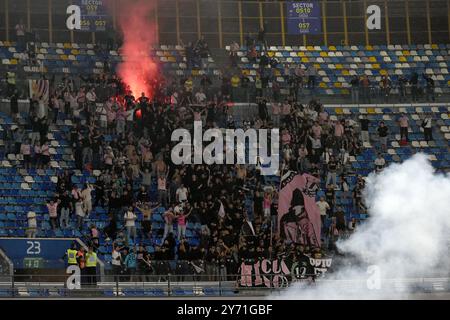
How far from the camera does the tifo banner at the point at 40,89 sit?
4440cm

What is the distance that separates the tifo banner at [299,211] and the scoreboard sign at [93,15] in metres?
12.8

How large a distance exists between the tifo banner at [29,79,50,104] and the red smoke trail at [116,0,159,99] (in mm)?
3697

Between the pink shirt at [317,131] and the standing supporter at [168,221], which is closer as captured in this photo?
the standing supporter at [168,221]

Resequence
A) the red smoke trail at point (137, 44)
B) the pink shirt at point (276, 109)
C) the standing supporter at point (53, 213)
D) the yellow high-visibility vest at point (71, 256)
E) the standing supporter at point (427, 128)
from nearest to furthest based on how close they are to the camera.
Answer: the yellow high-visibility vest at point (71, 256) → the standing supporter at point (53, 213) → the pink shirt at point (276, 109) → the standing supporter at point (427, 128) → the red smoke trail at point (137, 44)

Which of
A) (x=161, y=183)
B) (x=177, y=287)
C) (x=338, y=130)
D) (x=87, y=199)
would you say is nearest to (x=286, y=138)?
(x=338, y=130)

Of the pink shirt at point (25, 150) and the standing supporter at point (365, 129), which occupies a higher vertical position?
the standing supporter at point (365, 129)

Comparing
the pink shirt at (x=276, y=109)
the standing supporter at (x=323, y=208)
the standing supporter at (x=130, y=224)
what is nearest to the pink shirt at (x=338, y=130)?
the pink shirt at (x=276, y=109)

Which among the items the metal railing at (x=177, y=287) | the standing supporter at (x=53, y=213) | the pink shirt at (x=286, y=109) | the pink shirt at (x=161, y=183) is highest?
the pink shirt at (x=286, y=109)

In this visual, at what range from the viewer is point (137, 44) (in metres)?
50.3

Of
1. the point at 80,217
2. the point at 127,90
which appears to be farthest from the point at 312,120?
the point at 80,217

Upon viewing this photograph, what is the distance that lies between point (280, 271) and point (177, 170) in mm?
6800

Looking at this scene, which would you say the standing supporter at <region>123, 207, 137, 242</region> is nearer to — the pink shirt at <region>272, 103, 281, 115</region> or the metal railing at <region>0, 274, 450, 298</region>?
the metal railing at <region>0, 274, 450, 298</region>

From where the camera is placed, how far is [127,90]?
149 ft

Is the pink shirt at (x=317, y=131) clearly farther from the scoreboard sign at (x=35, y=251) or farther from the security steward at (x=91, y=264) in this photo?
the security steward at (x=91, y=264)
